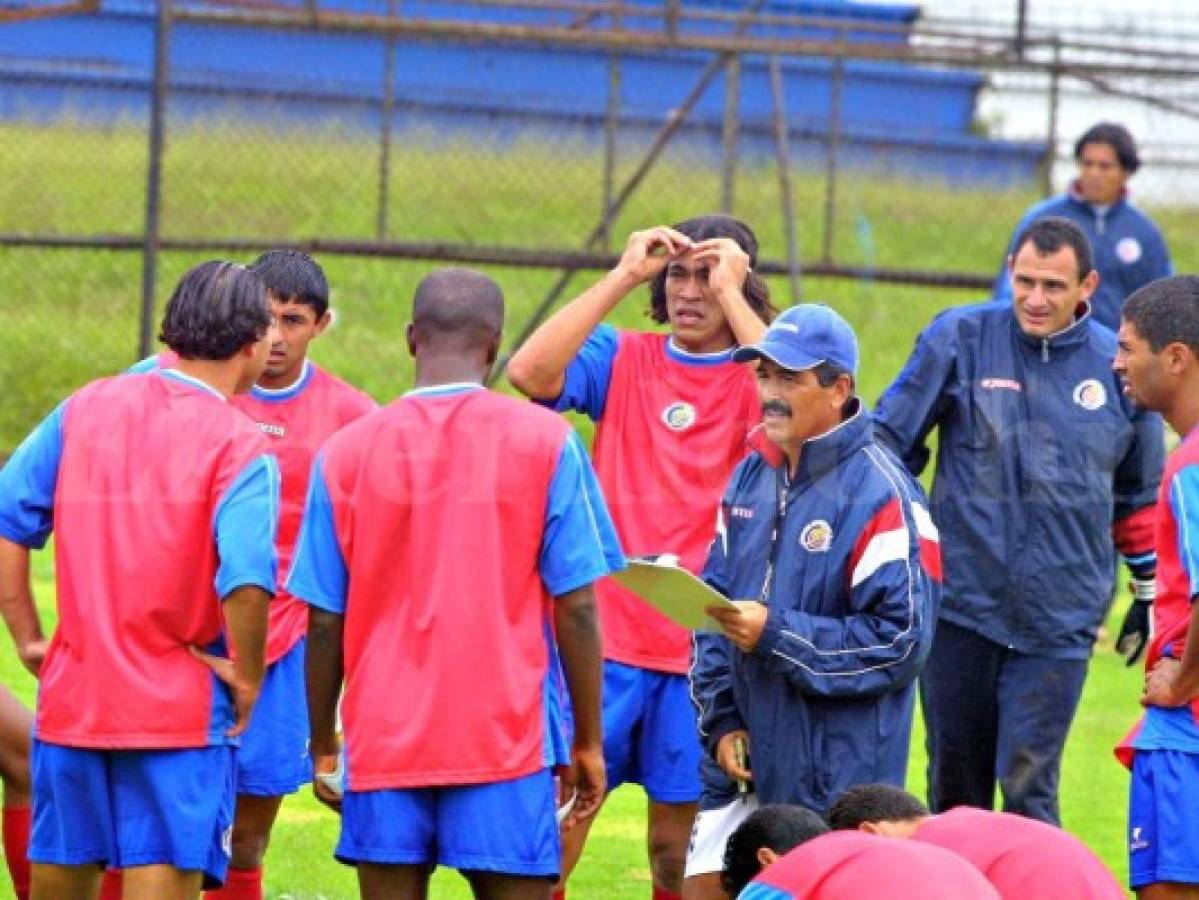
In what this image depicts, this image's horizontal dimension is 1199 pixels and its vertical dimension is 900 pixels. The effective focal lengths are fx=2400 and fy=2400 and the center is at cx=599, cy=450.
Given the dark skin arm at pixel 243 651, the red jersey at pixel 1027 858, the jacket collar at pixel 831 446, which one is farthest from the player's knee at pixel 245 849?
the red jersey at pixel 1027 858

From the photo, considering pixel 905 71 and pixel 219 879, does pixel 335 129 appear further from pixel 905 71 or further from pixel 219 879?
pixel 219 879

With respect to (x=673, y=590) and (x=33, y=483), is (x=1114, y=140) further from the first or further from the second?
(x=33, y=483)

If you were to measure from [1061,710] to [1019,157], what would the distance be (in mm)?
13771

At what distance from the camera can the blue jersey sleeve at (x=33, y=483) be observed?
5773mm

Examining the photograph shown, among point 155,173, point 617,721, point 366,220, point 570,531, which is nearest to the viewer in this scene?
point 570,531

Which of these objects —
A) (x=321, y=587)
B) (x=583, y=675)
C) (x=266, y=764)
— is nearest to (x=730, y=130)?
(x=266, y=764)

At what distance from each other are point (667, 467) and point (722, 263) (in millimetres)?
617

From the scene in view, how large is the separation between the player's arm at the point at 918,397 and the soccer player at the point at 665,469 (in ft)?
2.50

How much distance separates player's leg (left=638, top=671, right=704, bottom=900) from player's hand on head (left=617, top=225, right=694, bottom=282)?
3.84ft

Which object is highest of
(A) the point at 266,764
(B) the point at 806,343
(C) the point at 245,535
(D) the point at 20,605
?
(B) the point at 806,343

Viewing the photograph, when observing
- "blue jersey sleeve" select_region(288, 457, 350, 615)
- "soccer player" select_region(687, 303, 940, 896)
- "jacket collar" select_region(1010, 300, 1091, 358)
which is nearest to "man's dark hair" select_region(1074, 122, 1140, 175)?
"jacket collar" select_region(1010, 300, 1091, 358)

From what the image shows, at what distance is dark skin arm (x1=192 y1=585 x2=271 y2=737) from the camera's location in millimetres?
5633

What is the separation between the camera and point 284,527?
23.0 ft

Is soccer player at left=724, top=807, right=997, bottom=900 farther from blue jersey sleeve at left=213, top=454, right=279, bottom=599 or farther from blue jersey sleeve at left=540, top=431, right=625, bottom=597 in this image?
blue jersey sleeve at left=213, top=454, right=279, bottom=599
